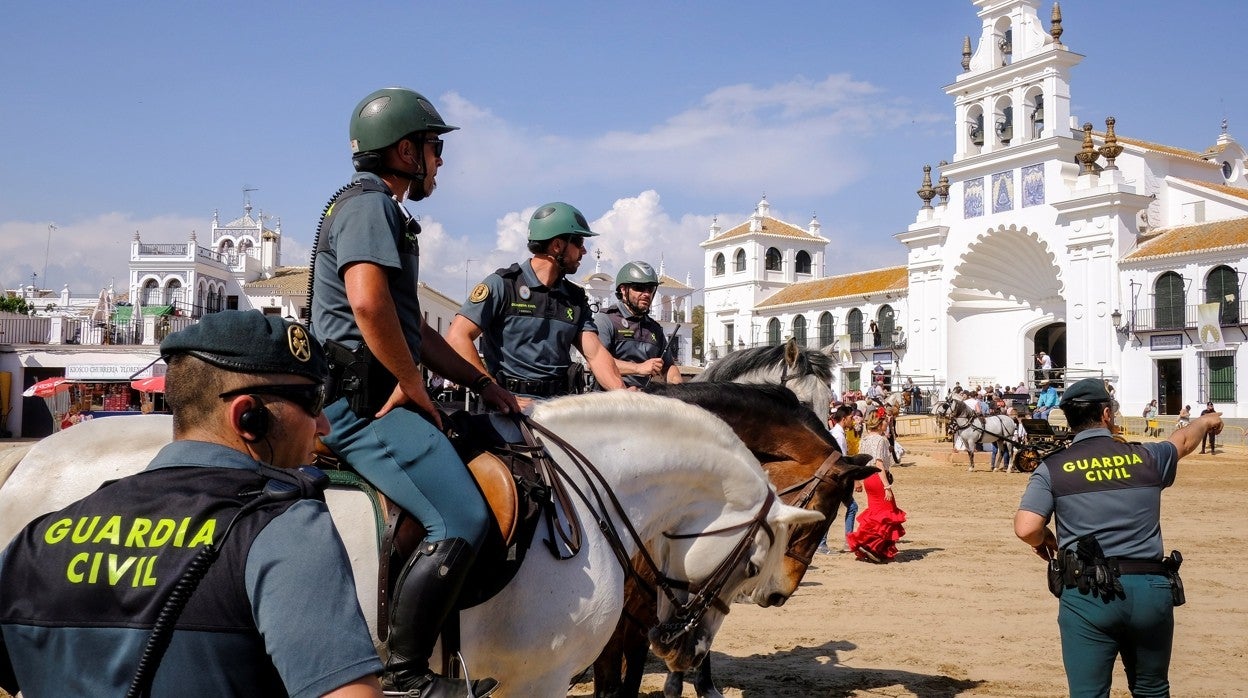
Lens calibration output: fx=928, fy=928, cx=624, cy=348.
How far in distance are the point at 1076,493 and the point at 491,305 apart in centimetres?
308

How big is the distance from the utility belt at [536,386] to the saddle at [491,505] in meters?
1.56

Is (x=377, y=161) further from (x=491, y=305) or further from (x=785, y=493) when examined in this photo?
(x=785, y=493)

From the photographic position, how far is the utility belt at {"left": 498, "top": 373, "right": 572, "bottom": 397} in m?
5.00

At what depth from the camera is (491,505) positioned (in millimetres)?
3078

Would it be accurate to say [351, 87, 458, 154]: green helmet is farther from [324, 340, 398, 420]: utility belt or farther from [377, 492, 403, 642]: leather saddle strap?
[377, 492, 403, 642]: leather saddle strap

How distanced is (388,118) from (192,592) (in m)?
2.10

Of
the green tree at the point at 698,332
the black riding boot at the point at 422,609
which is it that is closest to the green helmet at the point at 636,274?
the black riding boot at the point at 422,609

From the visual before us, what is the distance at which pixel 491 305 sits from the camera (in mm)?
4906

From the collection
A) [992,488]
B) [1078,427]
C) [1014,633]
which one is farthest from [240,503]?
[992,488]

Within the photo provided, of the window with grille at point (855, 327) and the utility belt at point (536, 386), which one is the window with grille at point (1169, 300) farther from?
the utility belt at point (536, 386)

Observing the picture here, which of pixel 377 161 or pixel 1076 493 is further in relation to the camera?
pixel 1076 493

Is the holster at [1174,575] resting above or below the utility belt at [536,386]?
below

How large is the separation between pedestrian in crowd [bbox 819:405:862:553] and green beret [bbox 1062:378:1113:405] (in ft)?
4.97

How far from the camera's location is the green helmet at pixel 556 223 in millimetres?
5020
